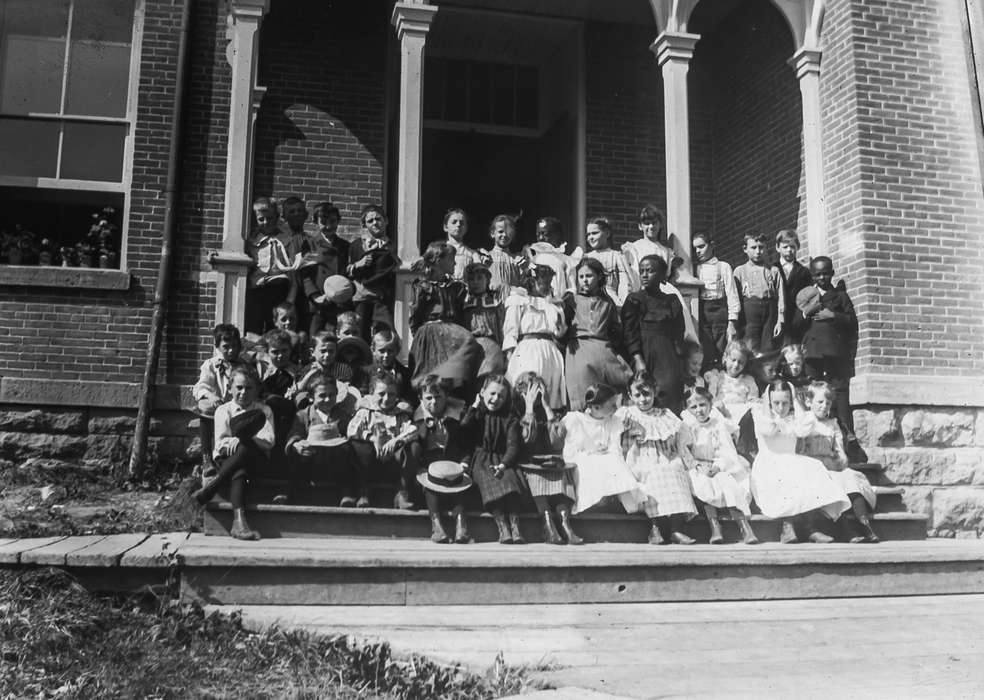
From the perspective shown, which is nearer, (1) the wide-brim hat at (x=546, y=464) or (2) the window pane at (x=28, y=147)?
(1) the wide-brim hat at (x=546, y=464)

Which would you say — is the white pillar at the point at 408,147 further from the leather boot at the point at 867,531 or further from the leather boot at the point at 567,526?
the leather boot at the point at 867,531

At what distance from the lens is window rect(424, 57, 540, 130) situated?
10.9 meters

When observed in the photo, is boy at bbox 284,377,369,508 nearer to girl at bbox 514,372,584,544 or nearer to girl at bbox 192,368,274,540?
girl at bbox 192,368,274,540

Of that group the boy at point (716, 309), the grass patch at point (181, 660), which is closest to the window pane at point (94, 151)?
the grass patch at point (181, 660)

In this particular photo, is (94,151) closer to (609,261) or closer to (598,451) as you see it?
(609,261)

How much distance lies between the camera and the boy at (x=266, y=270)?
708cm

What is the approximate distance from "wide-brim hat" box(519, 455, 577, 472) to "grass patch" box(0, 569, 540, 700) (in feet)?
6.31

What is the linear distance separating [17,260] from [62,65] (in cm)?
190

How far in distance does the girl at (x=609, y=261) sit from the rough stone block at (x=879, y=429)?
2214 millimetres

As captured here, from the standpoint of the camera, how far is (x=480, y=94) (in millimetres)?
11102

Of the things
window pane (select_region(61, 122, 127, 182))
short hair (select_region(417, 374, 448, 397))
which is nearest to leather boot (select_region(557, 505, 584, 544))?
short hair (select_region(417, 374, 448, 397))

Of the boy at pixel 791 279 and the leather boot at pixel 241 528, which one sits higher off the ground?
the boy at pixel 791 279

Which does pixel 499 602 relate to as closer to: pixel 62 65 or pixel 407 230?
pixel 407 230

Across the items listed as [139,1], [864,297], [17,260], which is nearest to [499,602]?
[864,297]
